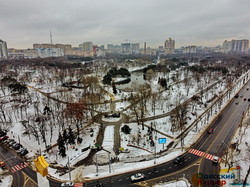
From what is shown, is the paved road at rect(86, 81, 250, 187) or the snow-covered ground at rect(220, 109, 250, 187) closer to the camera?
the snow-covered ground at rect(220, 109, 250, 187)

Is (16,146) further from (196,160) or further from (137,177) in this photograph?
(196,160)

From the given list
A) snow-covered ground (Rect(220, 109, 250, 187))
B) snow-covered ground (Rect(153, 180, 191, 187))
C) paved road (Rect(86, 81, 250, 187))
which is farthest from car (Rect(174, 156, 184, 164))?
snow-covered ground (Rect(220, 109, 250, 187))

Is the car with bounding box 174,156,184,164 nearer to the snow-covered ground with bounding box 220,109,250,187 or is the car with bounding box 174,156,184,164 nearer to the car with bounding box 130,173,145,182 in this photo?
the snow-covered ground with bounding box 220,109,250,187

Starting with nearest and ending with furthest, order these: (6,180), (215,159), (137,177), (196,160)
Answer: (137,177)
(6,180)
(215,159)
(196,160)

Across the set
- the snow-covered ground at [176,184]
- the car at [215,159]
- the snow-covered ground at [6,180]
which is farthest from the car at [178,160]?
the snow-covered ground at [6,180]

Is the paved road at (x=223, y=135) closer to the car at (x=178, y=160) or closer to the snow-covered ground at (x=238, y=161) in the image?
the snow-covered ground at (x=238, y=161)

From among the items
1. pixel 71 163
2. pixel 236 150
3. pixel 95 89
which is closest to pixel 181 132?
pixel 236 150

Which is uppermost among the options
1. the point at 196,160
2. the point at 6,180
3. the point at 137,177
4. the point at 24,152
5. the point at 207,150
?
the point at 137,177

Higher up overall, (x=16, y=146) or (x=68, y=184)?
(x=68, y=184)

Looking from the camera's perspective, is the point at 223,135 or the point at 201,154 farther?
the point at 223,135

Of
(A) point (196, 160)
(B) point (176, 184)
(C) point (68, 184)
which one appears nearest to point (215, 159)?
(A) point (196, 160)

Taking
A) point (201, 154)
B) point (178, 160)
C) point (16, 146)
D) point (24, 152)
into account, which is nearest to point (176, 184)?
point (178, 160)

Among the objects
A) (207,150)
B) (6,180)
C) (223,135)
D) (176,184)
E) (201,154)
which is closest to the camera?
(176,184)
